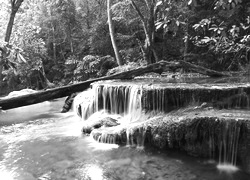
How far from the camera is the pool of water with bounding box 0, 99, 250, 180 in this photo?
4.62 meters

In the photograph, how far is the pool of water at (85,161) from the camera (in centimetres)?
462

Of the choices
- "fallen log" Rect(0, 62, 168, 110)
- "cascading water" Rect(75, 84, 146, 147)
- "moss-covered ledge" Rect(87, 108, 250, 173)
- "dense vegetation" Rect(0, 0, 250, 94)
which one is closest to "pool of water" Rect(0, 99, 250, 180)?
"moss-covered ledge" Rect(87, 108, 250, 173)

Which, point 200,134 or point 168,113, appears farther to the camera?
point 168,113

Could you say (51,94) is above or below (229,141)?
above

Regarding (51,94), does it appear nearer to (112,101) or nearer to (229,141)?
(112,101)

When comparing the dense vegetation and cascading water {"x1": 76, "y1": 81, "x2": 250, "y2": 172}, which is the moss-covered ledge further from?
the dense vegetation

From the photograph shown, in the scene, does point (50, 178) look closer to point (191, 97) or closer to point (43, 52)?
point (191, 97)

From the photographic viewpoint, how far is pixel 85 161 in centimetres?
538

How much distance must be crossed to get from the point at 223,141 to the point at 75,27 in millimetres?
19073

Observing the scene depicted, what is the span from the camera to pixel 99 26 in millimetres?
18969

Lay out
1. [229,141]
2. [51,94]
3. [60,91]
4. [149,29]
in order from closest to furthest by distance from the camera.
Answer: [229,141] < [51,94] < [60,91] < [149,29]

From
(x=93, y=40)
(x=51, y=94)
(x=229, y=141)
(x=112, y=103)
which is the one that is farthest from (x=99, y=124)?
(x=93, y=40)

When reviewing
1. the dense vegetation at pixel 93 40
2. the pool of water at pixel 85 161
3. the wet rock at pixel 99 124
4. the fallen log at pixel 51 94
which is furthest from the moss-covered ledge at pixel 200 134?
the dense vegetation at pixel 93 40

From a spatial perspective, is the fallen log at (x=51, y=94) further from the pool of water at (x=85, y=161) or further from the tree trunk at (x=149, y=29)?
the tree trunk at (x=149, y=29)
